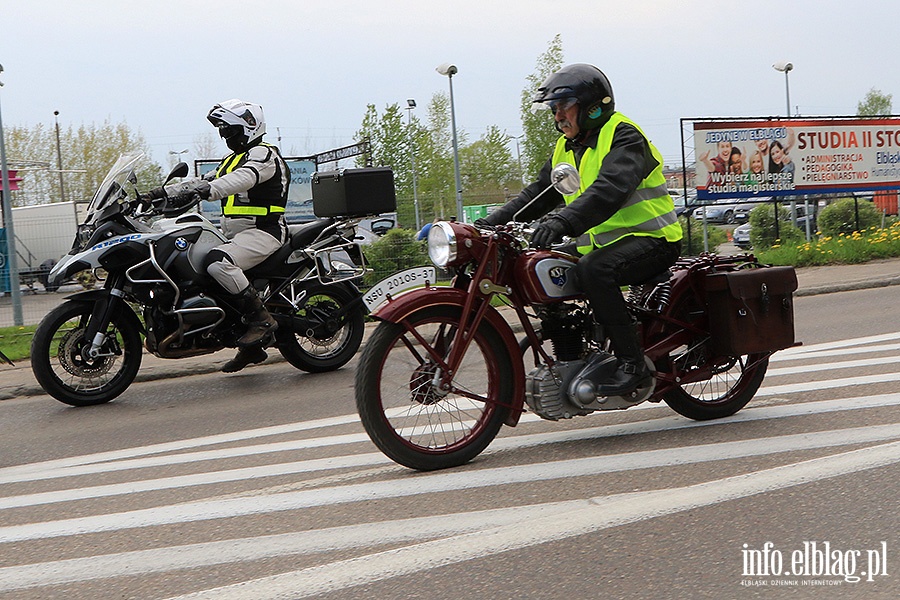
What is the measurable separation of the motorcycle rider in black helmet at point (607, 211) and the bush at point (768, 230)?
50.1ft

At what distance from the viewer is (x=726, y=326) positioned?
5832 mm

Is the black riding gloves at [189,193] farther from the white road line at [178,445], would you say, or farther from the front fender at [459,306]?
the front fender at [459,306]

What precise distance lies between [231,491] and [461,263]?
61.5 inches

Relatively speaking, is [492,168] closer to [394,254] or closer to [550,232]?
[394,254]

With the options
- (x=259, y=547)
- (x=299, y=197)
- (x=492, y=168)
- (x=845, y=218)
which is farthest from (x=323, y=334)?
(x=492, y=168)

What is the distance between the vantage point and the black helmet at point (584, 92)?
5.48 metres

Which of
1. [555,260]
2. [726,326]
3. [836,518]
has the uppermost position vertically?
[555,260]

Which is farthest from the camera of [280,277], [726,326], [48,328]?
[280,277]

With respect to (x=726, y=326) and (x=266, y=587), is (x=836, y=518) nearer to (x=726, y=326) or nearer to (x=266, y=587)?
(x=726, y=326)

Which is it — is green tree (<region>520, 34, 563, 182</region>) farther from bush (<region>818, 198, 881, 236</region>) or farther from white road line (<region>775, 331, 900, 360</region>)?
white road line (<region>775, 331, 900, 360</region>)

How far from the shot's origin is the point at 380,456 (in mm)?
5758

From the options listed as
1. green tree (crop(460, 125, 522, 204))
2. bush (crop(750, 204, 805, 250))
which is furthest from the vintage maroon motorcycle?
green tree (crop(460, 125, 522, 204))

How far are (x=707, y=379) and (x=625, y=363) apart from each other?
73 cm

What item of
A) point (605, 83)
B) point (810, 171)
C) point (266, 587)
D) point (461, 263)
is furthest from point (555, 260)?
point (810, 171)
